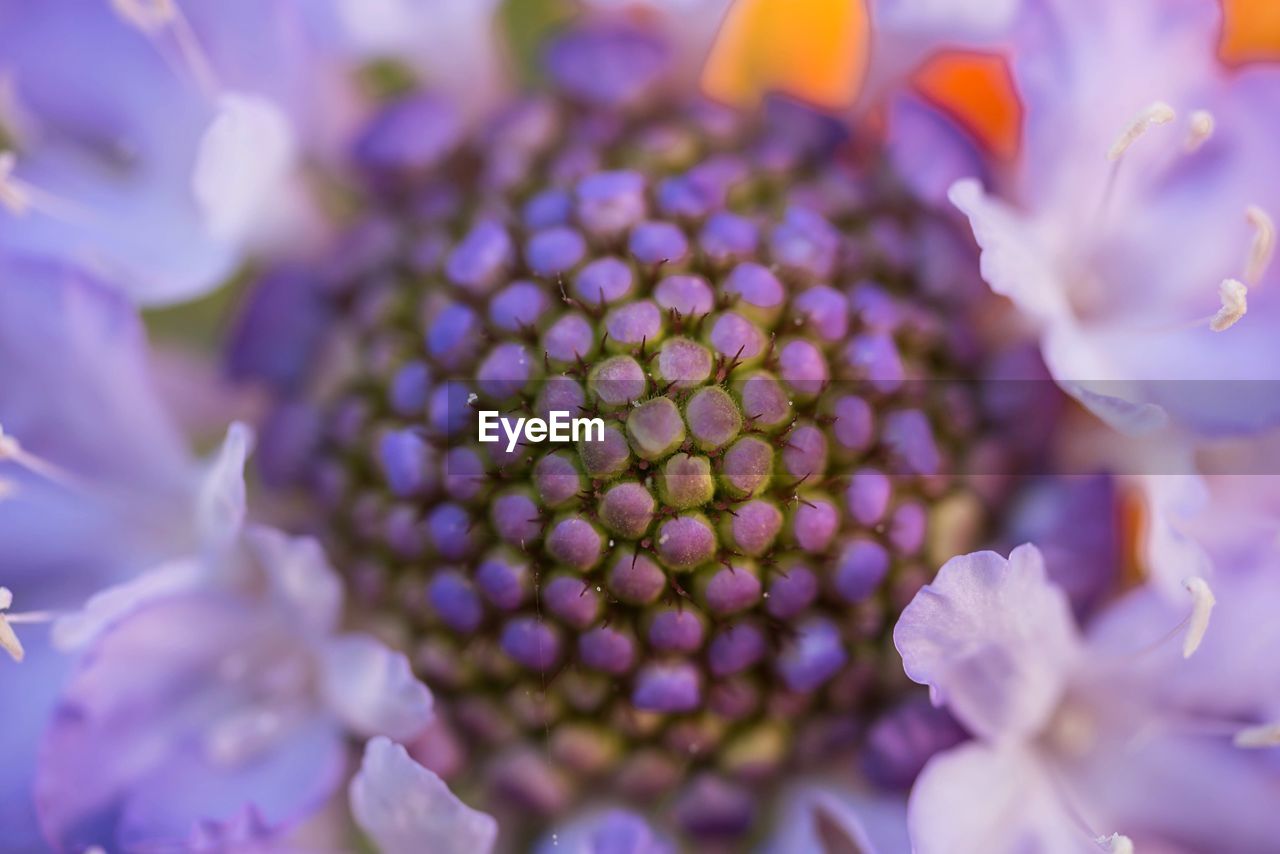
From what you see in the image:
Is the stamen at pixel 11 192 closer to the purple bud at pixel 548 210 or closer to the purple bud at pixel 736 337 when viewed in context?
the purple bud at pixel 548 210

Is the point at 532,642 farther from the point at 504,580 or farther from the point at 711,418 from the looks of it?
the point at 711,418

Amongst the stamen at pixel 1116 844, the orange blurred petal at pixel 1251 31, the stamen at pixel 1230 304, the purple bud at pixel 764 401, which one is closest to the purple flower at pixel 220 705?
the purple bud at pixel 764 401

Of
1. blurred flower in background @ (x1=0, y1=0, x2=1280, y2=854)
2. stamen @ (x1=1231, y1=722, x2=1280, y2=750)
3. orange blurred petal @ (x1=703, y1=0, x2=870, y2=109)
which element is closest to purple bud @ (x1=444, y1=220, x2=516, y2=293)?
blurred flower in background @ (x1=0, y1=0, x2=1280, y2=854)

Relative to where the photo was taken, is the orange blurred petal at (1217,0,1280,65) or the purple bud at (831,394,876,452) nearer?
the purple bud at (831,394,876,452)

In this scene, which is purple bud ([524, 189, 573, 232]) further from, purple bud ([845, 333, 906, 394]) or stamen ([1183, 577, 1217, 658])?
stamen ([1183, 577, 1217, 658])

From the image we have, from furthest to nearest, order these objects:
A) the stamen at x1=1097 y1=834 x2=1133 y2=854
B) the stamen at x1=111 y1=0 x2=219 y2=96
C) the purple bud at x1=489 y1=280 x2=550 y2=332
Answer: the stamen at x1=111 y1=0 x2=219 y2=96
the purple bud at x1=489 y1=280 x2=550 y2=332
the stamen at x1=1097 y1=834 x2=1133 y2=854
